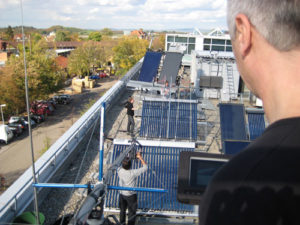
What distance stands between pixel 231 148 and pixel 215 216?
5.77m

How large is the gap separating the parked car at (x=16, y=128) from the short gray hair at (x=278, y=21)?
102 feet

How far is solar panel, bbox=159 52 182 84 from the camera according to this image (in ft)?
42.8

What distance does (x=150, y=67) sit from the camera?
13938 millimetres

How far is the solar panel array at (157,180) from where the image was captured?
455 centimetres

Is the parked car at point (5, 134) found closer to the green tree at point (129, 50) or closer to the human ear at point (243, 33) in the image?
the green tree at point (129, 50)

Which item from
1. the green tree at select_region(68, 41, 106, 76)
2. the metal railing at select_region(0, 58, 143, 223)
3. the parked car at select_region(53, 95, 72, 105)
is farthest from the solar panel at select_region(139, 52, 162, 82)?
the green tree at select_region(68, 41, 106, 76)

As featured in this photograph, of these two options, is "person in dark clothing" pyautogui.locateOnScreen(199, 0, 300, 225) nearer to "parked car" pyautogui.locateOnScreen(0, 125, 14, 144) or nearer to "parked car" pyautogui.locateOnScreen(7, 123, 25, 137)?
"parked car" pyautogui.locateOnScreen(0, 125, 14, 144)

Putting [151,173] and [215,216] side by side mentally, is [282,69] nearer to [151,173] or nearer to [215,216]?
[215,216]

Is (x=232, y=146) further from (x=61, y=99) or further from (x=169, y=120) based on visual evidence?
(x=61, y=99)

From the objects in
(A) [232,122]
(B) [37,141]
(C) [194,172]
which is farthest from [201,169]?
(B) [37,141]

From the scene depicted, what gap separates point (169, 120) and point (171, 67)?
663 cm

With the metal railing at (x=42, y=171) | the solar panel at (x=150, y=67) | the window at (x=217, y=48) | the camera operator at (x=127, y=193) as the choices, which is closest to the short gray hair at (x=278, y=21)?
the camera operator at (x=127, y=193)

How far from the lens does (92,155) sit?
5.90 meters

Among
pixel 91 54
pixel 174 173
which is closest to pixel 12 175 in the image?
pixel 174 173
